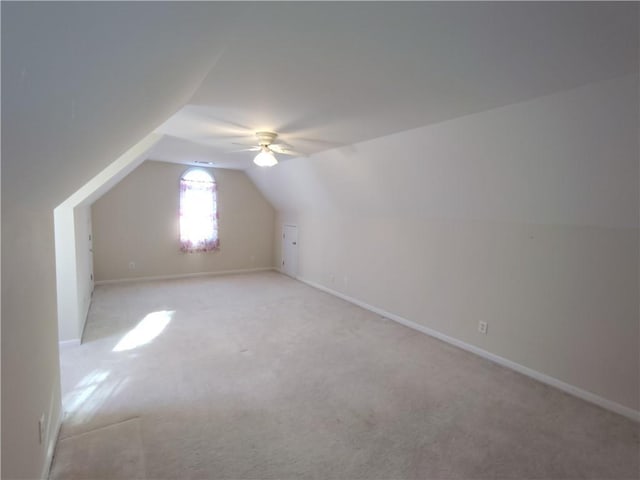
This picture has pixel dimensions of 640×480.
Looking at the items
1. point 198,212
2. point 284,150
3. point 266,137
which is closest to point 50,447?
point 266,137

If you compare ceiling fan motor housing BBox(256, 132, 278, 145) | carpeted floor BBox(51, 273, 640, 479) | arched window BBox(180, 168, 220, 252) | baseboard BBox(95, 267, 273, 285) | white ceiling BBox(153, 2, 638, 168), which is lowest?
baseboard BBox(95, 267, 273, 285)

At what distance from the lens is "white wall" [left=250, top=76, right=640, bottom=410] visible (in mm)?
2189

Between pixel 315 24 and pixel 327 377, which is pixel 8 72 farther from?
pixel 327 377

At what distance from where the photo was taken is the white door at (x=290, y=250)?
6617mm

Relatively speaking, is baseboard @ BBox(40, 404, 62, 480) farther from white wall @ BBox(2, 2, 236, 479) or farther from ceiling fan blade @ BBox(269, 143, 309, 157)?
ceiling fan blade @ BBox(269, 143, 309, 157)

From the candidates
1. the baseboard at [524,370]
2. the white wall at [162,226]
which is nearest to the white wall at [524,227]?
the baseboard at [524,370]

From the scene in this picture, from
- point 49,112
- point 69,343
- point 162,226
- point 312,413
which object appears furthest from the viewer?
point 162,226

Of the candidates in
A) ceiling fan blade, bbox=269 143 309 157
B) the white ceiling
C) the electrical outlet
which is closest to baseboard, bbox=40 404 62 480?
the electrical outlet

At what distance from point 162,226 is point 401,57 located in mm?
5770

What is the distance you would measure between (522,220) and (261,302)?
11.8 ft

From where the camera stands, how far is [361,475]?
71.7 inches

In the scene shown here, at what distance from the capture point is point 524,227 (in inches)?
117

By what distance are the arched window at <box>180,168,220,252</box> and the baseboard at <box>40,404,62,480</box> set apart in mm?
4595

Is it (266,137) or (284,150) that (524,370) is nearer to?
(266,137)
